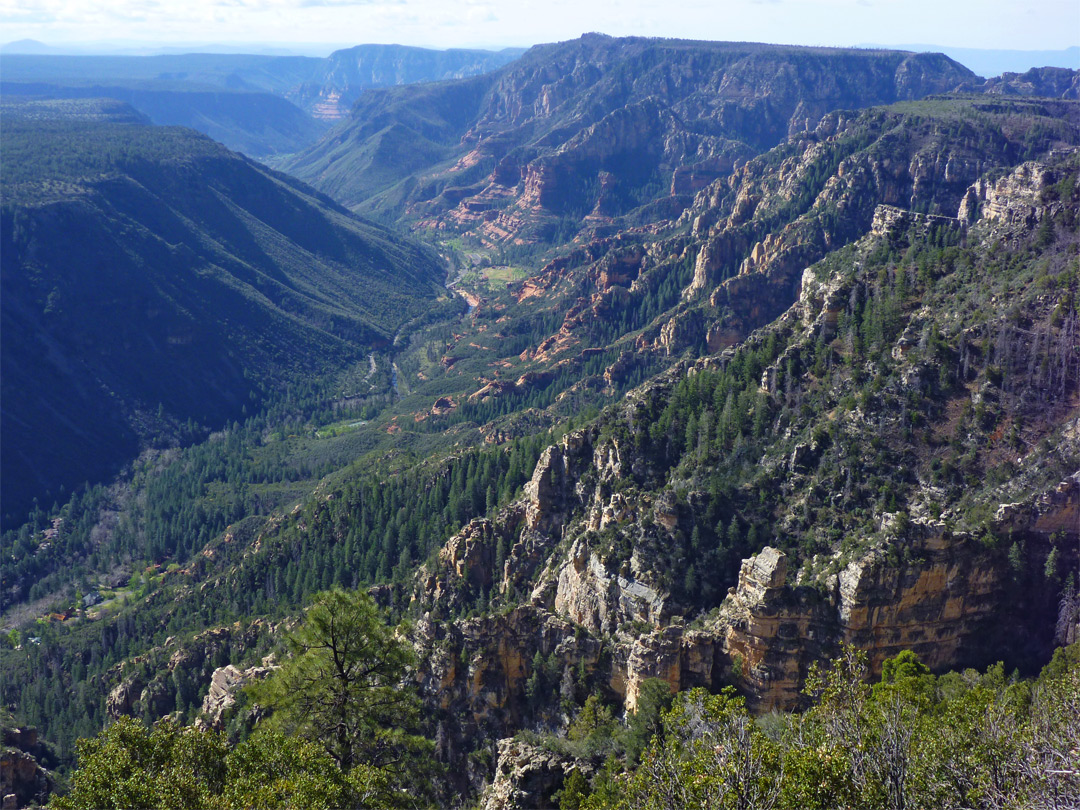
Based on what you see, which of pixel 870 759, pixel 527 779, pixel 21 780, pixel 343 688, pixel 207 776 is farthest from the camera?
pixel 21 780

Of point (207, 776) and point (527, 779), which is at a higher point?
point (207, 776)

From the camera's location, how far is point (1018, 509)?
55.9 metres

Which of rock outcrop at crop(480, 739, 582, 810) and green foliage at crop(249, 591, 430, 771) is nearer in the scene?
green foliage at crop(249, 591, 430, 771)

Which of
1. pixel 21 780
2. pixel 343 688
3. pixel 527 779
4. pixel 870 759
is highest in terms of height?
pixel 870 759

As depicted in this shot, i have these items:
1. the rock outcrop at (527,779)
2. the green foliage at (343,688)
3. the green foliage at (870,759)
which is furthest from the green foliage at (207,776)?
the green foliage at (870,759)

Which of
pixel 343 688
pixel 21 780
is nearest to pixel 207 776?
pixel 343 688

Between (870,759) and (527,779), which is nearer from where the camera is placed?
(870,759)

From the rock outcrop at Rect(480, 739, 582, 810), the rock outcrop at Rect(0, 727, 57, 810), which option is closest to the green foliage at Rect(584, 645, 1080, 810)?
the rock outcrop at Rect(480, 739, 582, 810)

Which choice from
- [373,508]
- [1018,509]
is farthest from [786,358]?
[373,508]

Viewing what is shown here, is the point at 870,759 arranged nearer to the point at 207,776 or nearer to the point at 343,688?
the point at 343,688

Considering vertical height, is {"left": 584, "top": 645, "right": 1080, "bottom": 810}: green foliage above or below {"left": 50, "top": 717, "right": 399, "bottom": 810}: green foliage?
above

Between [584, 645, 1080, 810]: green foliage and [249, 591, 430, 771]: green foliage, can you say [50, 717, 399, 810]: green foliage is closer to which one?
[249, 591, 430, 771]: green foliage

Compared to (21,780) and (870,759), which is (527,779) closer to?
(870,759)

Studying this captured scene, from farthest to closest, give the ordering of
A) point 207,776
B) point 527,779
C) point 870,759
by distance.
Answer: point 527,779 < point 207,776 < point 870,759
